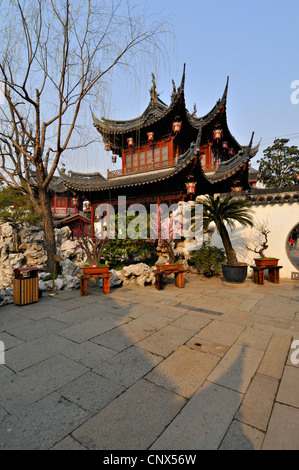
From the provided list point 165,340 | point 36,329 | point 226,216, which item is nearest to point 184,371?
point 165,340

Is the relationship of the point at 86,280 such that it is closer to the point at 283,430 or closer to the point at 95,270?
the point at 95,270

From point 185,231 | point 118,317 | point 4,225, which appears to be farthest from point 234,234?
point 4,225

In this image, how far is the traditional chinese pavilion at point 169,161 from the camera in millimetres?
10211

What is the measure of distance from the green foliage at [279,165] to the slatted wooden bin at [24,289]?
2778 cm

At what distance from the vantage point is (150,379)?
2.22m

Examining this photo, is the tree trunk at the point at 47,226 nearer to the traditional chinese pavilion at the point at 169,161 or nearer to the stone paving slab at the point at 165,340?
the traditional chinese pavilion at the point at 169,161

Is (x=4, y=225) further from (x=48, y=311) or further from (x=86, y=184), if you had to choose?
(x=48, y=311)

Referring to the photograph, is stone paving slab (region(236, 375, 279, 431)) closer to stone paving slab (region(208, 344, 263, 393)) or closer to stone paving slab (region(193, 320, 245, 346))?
stone paving slab (region(208, 344, 263, 393))

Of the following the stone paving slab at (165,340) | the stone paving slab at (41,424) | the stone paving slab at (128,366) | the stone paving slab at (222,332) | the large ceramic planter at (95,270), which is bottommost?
the stone paving slab at (222,332)

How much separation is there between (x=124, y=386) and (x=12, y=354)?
164cm

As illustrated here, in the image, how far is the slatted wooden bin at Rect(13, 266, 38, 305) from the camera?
15.9 ft

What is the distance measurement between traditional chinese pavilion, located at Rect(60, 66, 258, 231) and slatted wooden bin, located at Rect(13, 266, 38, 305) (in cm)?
700

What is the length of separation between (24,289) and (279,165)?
30.4m

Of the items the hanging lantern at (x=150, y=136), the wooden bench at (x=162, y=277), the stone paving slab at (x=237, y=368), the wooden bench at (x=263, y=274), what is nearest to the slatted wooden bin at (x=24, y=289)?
the wooden bench at (x=162, y=277)
